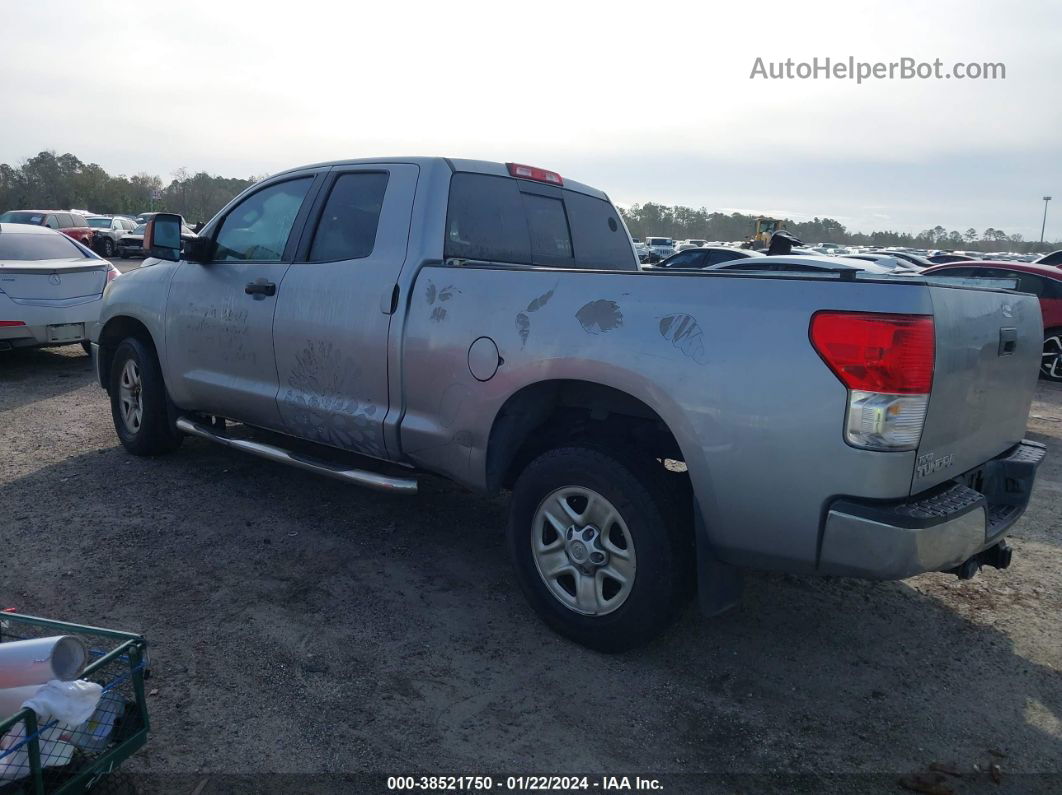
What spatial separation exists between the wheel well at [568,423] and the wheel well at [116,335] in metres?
3.25

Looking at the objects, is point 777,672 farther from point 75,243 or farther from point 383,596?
point 75,243

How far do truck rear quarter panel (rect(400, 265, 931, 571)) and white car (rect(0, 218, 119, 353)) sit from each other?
659 cm

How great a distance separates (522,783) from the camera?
2605 mm

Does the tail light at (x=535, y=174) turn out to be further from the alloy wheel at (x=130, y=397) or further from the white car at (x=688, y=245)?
the white car at (x=688, y=245)

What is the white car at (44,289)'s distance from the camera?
8.55 meters

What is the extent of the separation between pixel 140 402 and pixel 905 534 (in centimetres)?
515

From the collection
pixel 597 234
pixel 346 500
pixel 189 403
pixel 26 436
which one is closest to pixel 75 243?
pixel 26 436

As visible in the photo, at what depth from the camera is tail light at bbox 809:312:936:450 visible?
103 inches

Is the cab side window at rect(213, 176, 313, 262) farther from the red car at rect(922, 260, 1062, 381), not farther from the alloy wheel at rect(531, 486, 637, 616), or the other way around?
the red car at rect(922, 260, 1062, 381)

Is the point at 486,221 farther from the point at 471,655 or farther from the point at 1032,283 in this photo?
the point at 1032,283

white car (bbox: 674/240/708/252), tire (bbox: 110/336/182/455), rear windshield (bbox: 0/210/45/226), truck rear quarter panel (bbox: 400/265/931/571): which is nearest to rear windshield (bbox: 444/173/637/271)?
truck rear quarter panel (bbox: 400/265/931/571)

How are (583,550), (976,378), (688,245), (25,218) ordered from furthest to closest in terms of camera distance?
1. (688,245)
2. (25,218)
3. (583,550)
4. (976,378)

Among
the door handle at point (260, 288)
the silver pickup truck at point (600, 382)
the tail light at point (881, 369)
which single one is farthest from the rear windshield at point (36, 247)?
the tail light at point (881, 369)

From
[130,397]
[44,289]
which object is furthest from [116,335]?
[44,289]
